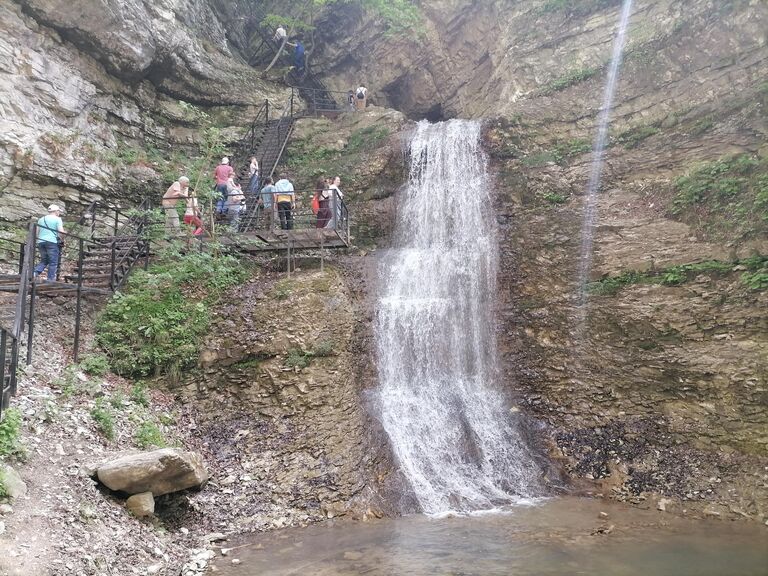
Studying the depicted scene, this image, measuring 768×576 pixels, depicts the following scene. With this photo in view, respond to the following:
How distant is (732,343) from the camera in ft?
27.9

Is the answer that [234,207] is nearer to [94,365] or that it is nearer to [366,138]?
[94,365]

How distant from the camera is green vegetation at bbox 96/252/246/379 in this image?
9.43 meters

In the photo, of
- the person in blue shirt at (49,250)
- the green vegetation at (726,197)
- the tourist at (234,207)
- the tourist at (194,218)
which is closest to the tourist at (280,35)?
the tourist at (234,207)

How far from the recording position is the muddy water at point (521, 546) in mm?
5133

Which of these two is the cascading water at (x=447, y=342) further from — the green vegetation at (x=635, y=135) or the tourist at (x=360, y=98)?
the tourist at (x=360, y=98)

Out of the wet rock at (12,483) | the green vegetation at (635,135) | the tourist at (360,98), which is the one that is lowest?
the wet rock at (12,483)

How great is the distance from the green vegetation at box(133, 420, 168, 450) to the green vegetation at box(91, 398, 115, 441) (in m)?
0.38

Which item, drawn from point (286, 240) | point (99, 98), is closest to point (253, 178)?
point (286, 240)

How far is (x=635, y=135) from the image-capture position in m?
13.5

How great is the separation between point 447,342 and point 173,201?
729cm

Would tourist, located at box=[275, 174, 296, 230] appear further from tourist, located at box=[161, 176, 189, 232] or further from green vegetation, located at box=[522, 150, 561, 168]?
green vegetation, located at box=[522, 150, 561, 168]

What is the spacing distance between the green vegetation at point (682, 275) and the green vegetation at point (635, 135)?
16.0 feet

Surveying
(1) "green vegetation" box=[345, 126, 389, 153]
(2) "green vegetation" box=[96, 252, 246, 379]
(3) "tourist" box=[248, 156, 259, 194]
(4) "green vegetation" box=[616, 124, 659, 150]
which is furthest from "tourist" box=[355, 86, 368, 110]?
(2) "green vegetation" box=[96, 252, 246, 379]

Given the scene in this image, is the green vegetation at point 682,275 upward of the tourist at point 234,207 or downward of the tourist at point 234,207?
downward
